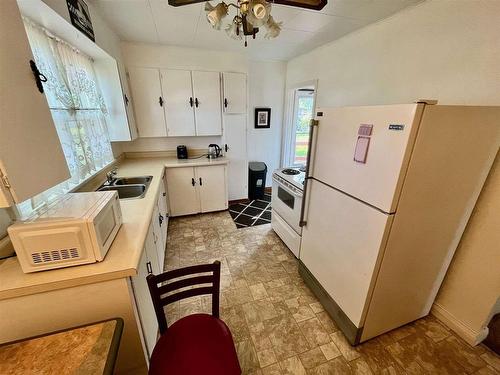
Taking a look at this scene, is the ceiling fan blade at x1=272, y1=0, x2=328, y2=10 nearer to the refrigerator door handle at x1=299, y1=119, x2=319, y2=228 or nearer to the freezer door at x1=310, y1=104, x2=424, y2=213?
the freezer door at x1=310, y1=104, x2=424, y2=213

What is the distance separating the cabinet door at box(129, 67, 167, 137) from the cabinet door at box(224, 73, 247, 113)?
96 centimetres

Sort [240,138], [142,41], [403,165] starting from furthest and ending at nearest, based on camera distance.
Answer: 1. [240,138]
2. [142,41]
3. [403,165]

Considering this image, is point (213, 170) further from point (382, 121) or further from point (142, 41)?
point (382, 121)

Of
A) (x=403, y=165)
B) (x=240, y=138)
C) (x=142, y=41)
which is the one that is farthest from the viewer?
(x=240, y=138)

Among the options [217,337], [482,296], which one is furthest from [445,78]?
[217,337]

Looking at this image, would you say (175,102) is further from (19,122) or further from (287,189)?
(19,122)

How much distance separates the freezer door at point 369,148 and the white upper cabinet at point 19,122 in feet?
5.50

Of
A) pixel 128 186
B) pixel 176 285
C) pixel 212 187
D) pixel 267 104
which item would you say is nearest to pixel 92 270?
pixel 176 285

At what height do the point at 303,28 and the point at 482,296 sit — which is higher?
the point at 303,28

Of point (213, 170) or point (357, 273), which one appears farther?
point (213, 170)

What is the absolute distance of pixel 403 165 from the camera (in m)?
1.12

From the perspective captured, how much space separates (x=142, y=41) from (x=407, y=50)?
3.07 metres

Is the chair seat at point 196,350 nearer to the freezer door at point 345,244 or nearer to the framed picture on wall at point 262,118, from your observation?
the freezer door at point 345,244

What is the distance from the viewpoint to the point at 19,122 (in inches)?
32.7
